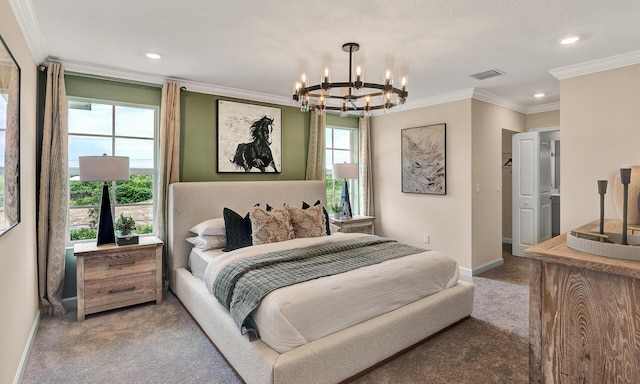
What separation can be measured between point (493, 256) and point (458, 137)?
179 cm

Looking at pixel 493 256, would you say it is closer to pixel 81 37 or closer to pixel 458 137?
pixel 458 137

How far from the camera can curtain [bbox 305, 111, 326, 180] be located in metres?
5.12

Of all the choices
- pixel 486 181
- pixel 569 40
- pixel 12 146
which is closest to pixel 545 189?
pixel 486 181

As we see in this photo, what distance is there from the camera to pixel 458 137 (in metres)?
4.59

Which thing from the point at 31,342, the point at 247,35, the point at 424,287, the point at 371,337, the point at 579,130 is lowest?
the point at 31,342

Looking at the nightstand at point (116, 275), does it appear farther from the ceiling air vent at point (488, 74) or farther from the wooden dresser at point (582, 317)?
the ceiling air vent at point (488, 74)

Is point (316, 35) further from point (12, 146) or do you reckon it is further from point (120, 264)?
point (120, 264)

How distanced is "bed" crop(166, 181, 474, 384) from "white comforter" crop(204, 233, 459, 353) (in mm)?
49

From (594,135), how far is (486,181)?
1.44m

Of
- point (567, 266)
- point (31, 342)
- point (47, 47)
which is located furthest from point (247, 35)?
point (31, 342)

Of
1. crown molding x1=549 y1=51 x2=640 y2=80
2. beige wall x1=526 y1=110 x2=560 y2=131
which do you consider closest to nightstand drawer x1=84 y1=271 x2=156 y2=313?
crown molding x1=549 y1=51 x2=640 y2=80

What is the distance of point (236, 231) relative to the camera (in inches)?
140

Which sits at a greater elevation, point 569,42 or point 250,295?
point 569,42

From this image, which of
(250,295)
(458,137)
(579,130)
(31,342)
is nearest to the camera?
(250,295)
